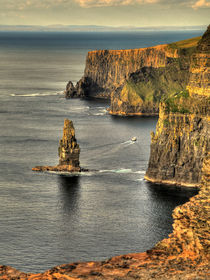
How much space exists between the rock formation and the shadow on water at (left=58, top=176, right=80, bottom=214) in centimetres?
730

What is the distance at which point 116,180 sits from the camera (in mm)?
168375

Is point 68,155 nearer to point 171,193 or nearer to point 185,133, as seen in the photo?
point 185,133

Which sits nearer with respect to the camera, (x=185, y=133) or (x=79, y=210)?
(x=79, y=210)

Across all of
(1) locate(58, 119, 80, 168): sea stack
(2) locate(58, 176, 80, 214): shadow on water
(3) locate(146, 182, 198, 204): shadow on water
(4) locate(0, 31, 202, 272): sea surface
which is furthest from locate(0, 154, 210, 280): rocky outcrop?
(1) locate(58, 119, 80, 168): sea stack

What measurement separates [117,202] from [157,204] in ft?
33.8

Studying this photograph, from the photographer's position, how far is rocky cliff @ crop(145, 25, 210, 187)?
6786 inches

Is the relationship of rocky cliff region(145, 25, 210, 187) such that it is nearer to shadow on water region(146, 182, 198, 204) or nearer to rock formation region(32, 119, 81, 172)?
shadow on water region(146, 182, 198, 204)

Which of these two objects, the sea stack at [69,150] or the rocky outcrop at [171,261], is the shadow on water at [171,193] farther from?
the rocky outcrop at [171,261]

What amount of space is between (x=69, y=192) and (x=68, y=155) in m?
26.4

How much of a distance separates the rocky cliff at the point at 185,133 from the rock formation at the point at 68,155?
2430 centimetres

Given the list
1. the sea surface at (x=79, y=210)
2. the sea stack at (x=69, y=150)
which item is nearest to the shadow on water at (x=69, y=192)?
the sea surface at (x=79, y=210)

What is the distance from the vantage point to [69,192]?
6220 inches

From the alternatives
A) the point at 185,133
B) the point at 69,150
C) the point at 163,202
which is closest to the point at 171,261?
the point at 163,202

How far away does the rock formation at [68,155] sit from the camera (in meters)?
181
